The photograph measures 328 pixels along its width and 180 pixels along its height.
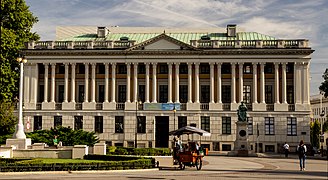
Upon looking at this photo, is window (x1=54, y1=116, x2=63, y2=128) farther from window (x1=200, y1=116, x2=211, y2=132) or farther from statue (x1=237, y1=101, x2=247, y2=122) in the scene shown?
statue (x1=237, y1=101, x2=247, y2=122)

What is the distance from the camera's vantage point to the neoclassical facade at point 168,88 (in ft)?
215

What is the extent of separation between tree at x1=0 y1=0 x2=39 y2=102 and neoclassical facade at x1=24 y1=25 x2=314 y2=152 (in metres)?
5.16

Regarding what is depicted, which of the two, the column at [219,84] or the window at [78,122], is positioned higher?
the column at [219,84]

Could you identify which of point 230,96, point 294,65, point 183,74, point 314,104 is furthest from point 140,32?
point 314,104

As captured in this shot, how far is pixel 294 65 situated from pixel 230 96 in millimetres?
10086

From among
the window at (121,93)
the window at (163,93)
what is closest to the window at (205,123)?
the window at (163,93)

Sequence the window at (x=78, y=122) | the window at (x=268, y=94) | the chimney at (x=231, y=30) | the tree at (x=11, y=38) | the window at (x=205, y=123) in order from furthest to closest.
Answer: the chimney at (x=231, y=30), the window at (x=78, y=122), the window at (x=268, y=94), the window at (x=205, y=123), the tree at (x=11, y=38)

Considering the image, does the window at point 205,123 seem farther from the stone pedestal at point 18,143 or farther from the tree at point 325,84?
the stone pedestal at point 18,143

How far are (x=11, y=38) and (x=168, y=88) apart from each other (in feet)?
74.8

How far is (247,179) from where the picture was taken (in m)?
23.3

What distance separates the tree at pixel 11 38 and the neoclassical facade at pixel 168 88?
5.16 metres

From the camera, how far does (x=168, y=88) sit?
67.4m

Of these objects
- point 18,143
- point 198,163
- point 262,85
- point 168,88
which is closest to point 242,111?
point 262,85

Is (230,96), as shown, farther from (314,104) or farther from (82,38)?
(314,104)
